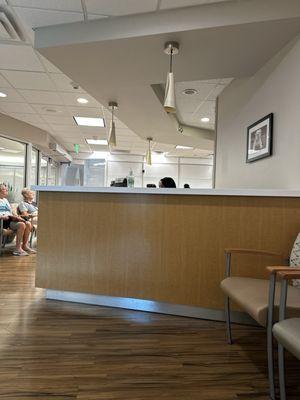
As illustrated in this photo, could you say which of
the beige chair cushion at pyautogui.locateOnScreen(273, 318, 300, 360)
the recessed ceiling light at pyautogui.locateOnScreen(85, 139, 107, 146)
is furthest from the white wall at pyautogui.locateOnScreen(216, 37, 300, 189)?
the recessed ceiling light at pyautogui.locateOnScreen(85, 139, 107, 146)

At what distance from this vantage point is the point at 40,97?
498 cm

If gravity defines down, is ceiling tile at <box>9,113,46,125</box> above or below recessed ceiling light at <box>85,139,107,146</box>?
above

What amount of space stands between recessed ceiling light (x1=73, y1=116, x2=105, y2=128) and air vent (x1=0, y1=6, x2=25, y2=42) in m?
3.09

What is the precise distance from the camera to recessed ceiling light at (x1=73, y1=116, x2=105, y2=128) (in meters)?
6.27

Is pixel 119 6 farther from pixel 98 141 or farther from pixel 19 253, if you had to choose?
pixel 98 141

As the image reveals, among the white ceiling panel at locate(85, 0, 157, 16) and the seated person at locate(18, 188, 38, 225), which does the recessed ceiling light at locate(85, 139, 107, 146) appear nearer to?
the seated person at locate(18, 188, 38, 225)

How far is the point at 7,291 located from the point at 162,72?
280 centimetres

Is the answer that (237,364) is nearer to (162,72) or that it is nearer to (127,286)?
(127,286)

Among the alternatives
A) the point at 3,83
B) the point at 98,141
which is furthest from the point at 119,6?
the point at 98,141

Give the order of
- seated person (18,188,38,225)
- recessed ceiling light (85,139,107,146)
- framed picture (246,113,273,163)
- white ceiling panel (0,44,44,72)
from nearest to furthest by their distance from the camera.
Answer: framed picture (246,113,273,163) → white ceiling panel (0,44,44,72) → seated person (18,188,38,225) → recessed ceiling light (85,139,107,146)

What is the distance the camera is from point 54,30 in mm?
2689

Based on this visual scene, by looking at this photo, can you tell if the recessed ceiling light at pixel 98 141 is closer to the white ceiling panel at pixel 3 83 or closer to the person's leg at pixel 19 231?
the white ceiling panel at pixel 3 83

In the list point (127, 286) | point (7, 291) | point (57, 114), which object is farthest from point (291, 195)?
point (57, 114)

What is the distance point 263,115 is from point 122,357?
8.36ft
